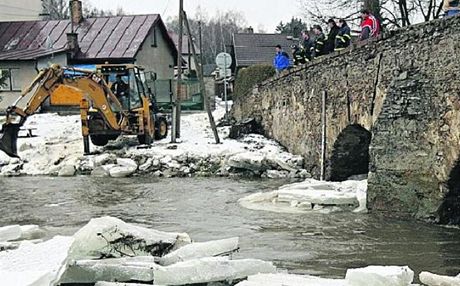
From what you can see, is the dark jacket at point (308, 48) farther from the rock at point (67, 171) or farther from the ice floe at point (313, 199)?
the rock at point (67, 171)

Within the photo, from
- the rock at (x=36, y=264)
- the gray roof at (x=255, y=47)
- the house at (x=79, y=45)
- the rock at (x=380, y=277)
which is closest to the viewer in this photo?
the rock at (x=36, y=264)

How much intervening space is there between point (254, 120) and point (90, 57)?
11.5 metres

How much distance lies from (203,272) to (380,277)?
142 cm

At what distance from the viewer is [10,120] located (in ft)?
51.3

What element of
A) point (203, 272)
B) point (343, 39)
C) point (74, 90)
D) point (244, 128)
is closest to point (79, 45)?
point (244, 128)

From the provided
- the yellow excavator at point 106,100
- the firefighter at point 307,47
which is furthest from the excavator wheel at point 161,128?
the firefighter at point 307,47

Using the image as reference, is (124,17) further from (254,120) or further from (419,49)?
(419,49)

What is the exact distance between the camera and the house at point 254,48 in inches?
1839

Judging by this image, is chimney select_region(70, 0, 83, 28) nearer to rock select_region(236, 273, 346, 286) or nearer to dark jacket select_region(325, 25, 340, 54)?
dark jacket select_region(325, 25, 340, 54)

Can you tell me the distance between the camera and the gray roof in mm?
46844

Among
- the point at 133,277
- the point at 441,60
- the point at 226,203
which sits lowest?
the point at 226,203

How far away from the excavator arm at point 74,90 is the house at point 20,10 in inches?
846

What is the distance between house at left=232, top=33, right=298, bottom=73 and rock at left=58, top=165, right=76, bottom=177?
26955mm

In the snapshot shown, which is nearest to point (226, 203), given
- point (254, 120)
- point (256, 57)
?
point (254, 120)
